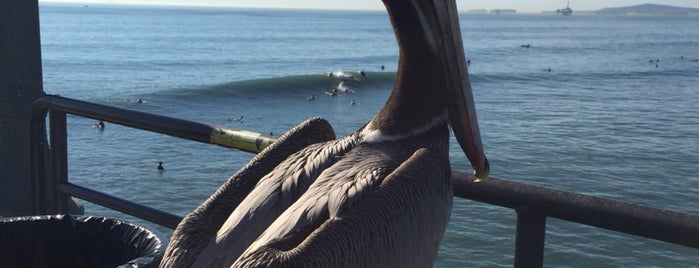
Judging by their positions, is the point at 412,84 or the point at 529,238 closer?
the point at 529,238

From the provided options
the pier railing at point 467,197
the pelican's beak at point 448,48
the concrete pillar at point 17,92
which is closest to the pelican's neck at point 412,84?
the pelican's beak at point 448,48

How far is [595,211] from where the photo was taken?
92.1 inches

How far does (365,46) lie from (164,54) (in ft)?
73.8

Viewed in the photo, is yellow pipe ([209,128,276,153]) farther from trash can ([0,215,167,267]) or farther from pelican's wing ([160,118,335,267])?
trash can ([0,215,167,267])

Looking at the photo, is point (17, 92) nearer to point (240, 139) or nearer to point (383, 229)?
point (240, 139)

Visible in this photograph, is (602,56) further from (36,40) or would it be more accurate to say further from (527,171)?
(36,40)

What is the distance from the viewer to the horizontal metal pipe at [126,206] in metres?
3.54

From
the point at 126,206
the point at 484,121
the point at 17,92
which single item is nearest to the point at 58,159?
the point at 17,92

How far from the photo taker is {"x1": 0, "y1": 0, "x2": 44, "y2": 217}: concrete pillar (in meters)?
4.26

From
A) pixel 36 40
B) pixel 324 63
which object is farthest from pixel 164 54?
pixel 36 40

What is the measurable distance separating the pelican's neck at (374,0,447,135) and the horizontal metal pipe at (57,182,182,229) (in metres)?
1.05

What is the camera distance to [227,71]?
48.0 m

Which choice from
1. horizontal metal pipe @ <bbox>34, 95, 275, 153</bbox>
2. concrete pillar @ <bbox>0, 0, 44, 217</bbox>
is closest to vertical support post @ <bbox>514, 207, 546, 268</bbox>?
horizontal metal pipe @ <bbox>34, 95, 275, 153</bbox>

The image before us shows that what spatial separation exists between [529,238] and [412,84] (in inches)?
34.7
